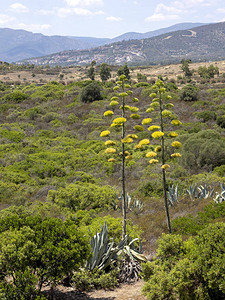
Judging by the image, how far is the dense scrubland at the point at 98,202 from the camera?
4.26 m

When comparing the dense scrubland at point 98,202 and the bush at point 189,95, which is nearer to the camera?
the dense scrubland at point 98,202

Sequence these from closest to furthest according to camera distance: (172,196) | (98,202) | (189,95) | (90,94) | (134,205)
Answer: (98,202) < (134,205) < (172,196) < (189,95) < (90,94)

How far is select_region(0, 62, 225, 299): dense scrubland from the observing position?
4.26 m

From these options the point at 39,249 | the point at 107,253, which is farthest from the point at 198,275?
the point at 39,249

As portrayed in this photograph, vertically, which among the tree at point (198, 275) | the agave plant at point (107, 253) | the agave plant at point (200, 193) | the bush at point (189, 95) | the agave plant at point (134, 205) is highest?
the bush at point (189, 95)

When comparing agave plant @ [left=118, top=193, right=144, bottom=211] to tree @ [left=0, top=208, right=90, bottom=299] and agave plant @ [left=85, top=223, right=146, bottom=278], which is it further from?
tree @ [left=0, top=208, right=90, bottom=299]

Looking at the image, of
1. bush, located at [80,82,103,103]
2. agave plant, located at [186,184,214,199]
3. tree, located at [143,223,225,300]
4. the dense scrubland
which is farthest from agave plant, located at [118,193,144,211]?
bush, located at [80,82,103,103]

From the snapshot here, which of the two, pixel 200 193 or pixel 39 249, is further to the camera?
pixel 200 193

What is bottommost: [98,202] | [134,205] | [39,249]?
[134,205]

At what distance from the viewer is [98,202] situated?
9.82 m

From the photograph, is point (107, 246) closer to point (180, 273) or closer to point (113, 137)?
point (180, 273)

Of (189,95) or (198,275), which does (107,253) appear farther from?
(189,95)

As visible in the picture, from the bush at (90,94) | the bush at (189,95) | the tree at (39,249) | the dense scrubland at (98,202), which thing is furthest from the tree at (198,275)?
the bush at (90,94)

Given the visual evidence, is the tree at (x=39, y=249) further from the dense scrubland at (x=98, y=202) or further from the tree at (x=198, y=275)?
the tree at (x=198, y=275)
